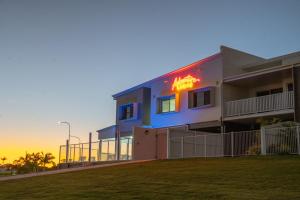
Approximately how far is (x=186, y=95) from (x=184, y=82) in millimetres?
1001

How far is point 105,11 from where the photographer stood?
2714 centimetres

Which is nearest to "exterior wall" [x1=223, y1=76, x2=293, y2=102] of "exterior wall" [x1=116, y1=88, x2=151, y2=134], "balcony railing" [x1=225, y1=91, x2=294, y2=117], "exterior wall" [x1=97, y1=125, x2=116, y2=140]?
"balcony railing" [x1=225, y1=91, x2=294, y2=117]

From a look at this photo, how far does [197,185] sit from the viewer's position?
525 inches

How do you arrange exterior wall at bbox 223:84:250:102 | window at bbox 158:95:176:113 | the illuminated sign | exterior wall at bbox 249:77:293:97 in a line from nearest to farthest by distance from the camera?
exterior wall at bbox 249:77:293:97 < exterior wall at bbox 223:84:250:102 < the illuminated sign < window at bbox 158:95:176:113

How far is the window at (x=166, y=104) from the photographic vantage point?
34000 mm

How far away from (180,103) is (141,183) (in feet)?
59.6

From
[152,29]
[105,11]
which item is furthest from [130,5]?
[152,29]

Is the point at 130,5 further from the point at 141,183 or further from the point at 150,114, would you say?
the point at 141,183

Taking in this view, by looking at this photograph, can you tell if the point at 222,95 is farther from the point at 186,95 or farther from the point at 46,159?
the point at 46,159

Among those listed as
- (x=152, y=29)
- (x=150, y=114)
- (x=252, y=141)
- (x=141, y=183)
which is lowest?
(x=141, y=183)

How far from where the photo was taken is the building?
26469 mm

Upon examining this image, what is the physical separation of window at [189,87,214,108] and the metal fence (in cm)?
574

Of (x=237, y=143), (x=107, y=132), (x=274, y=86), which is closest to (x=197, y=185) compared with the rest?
(x=237, y=143)

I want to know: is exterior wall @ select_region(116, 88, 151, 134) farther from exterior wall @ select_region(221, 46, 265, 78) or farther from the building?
exterior wall @ select_region(221, 46, 265, 78)
